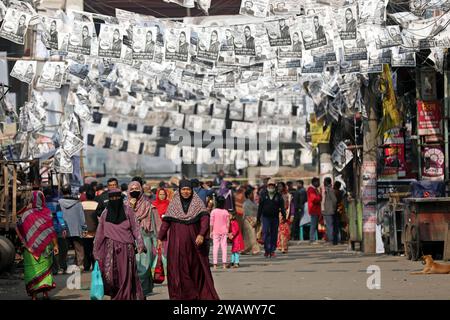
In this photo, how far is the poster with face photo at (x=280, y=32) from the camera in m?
23.2

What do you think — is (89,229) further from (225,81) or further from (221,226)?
(225,81)

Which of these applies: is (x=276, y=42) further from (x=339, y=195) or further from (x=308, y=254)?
(x=339, y=195)

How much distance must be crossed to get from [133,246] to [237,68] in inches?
660

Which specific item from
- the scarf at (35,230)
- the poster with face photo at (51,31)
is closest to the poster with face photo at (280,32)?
the poster with face photo at (51,31)

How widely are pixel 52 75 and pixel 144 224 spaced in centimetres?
1094

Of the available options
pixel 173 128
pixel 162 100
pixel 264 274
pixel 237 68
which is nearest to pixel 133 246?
pixel 264 274

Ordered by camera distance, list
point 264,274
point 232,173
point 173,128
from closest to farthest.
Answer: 1. point 264,274
2. point 173,128
3. point 232,173

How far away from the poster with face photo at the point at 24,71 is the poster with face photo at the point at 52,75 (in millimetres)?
322

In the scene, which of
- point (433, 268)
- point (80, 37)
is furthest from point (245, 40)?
point (433, 268)

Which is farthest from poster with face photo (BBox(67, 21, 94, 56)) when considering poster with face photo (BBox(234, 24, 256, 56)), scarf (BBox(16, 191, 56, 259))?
scarf (BBox(16, 191, 56, 259))

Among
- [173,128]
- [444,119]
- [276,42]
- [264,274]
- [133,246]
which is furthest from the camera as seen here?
[173,128]

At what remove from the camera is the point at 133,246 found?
15438 millimetres

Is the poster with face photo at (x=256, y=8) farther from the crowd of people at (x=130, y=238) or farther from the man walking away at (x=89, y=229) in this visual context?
the man walking away at (x=89, y=229)

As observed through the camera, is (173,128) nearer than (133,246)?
No
